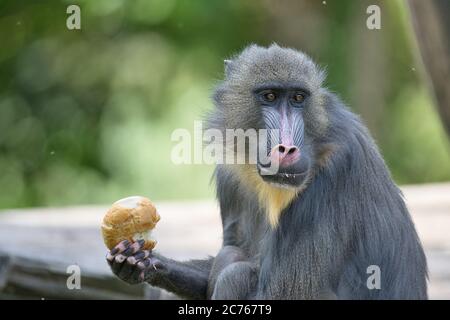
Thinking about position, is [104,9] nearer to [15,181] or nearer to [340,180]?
[15,181]

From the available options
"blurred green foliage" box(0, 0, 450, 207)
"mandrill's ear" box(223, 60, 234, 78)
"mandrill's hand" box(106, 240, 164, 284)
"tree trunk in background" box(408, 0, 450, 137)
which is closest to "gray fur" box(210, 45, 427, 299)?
"mandrill's ear" box(223, 60, 234, 78)

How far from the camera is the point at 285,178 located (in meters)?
4.71

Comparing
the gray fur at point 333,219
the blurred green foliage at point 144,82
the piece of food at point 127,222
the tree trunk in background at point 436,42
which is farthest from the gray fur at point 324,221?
the blurred green foliage at point 144,82

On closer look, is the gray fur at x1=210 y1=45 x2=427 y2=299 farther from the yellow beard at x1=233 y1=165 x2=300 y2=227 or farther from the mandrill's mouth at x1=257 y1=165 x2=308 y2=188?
the mandrill's mouth at x1=257 y1=165 x2=308 y2=188

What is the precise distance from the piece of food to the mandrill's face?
2.61 feet

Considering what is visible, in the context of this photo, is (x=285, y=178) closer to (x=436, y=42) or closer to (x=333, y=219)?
(x=333, y=219)

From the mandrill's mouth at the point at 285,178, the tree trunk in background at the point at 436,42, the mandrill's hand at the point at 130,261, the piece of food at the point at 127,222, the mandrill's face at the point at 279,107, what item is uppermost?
the tree trunk in background at the point at 436,42

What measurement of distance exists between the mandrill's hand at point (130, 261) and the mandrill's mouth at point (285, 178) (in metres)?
1.02

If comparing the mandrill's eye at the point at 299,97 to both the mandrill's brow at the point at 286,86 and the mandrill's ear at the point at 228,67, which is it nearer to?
the mandrill's brow at the point at 286,86

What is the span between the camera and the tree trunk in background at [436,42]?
6.54 m

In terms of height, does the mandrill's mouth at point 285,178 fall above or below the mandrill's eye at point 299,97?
below

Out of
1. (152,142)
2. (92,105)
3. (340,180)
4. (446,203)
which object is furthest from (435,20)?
(92,105)

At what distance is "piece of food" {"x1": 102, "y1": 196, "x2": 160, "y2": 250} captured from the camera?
5156 millimetres

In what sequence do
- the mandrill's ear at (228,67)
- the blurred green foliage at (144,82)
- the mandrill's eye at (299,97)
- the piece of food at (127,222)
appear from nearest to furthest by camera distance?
the mandrill's eye at (299,97), the piece of food at (127,222), the mandrill's ear at (228,67), the blurred green foliage at (144,82)
